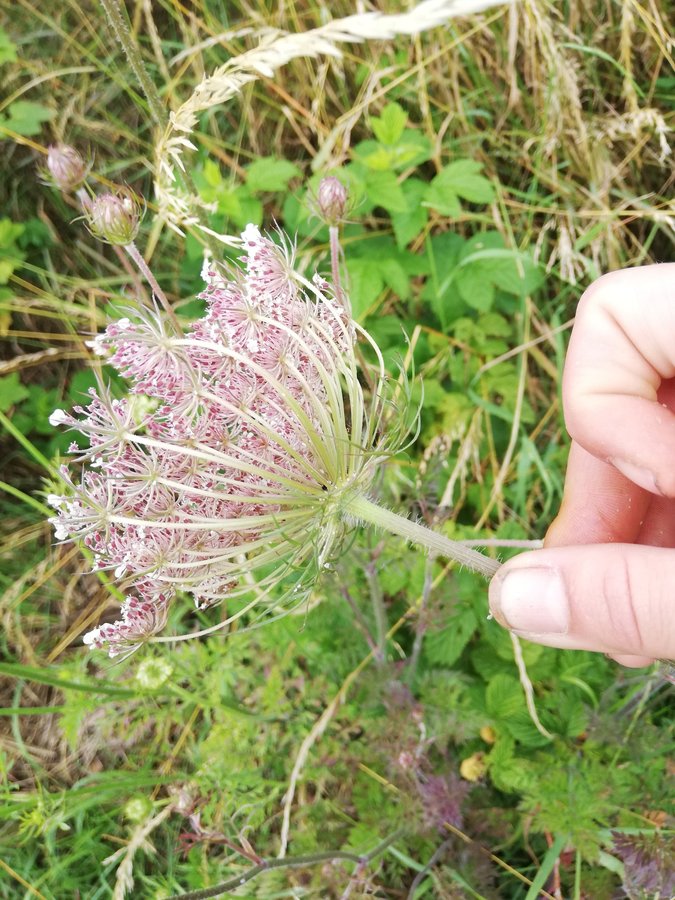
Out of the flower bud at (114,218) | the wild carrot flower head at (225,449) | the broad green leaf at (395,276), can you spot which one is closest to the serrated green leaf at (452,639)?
the wild carrot flower head at (225,449)

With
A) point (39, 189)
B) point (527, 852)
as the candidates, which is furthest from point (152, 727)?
point (39, 189)

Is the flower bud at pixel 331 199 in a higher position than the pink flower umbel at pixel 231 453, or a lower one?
higher

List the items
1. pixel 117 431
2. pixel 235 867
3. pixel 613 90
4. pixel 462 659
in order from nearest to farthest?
pixel 117 431
pixel 235 867
pixel 462 659
pixel 613 90

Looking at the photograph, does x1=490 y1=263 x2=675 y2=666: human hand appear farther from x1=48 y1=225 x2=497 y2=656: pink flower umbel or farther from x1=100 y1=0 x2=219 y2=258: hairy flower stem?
x1=100 y1=0 x2=219 y2=258: hairy flower stem

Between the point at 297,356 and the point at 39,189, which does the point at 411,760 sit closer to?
the point at 297,356

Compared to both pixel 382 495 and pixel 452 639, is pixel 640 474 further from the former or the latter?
pixel 382 495

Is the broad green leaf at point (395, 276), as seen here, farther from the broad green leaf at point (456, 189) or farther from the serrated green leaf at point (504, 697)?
the serrated green leaf at point (504, 697)

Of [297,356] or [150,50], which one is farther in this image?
[150,50]
